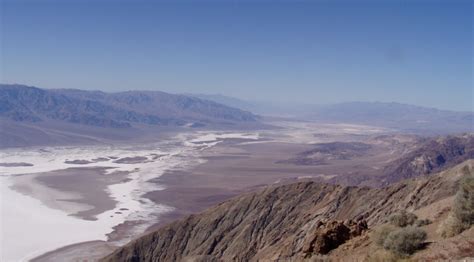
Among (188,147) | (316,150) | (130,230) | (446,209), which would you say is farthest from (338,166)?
(446,209)

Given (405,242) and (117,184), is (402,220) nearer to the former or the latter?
(405,242)

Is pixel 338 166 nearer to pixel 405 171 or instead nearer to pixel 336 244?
pixel 405 171

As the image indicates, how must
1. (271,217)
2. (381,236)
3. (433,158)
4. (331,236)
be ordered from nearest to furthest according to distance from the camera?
(381,236) → (331,236) → (271,217) → (433,158)

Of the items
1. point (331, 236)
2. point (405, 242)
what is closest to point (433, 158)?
point (331, 236)

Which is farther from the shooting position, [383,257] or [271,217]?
[271,217]

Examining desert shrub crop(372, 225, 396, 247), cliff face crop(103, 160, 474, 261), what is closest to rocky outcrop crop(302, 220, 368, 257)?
desert shrub crop(372, 225, 396, 247)

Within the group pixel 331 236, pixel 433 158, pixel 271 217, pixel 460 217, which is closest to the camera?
pixel 460 217
